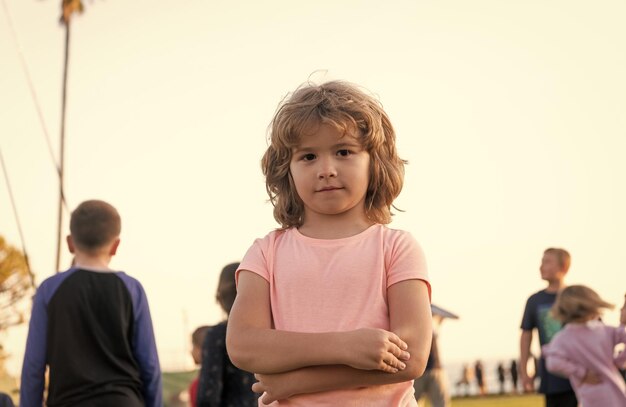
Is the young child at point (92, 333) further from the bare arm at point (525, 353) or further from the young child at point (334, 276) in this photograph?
the bare arm at point (525, 353)

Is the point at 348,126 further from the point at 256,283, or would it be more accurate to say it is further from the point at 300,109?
the point at 256,283

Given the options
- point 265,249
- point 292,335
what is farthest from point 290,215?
point 292,335

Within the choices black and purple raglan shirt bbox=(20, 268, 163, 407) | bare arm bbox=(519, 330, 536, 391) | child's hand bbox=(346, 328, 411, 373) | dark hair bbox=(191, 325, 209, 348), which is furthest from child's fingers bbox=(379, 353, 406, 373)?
bare arm bbox=(519, 330, 536, 391)

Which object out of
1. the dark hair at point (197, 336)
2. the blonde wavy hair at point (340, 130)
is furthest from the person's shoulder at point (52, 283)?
the blonde wavy hair at point (340, 130)

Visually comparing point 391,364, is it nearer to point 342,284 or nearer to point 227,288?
point 342,284

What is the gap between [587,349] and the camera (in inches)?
398

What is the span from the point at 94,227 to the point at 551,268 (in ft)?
19.1

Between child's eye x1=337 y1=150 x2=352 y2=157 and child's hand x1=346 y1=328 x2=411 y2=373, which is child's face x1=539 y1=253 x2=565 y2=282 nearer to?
child's eye x1=337 y1=150 x2=352 y2=157

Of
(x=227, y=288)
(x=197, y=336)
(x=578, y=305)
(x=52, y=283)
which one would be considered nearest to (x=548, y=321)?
(x=578, y=305)

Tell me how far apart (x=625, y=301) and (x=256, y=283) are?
7.41 metres

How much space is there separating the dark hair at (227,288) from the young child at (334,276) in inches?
130

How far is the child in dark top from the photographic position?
6.50 metres

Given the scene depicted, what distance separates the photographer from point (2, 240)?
62.9 m

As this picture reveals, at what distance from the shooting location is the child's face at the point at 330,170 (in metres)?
3.28
